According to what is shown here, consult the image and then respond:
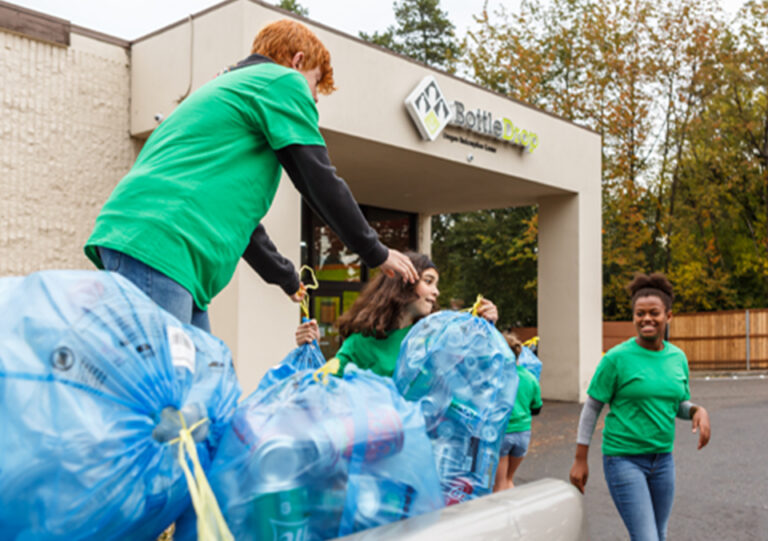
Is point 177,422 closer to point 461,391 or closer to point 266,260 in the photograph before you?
point 461,391

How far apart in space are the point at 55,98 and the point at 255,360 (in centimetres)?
365

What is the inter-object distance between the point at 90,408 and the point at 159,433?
14cm

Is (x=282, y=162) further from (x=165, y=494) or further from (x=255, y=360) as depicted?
(x=255, y=360)

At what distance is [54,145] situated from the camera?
814 centimetres

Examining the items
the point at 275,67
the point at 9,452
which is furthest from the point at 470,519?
the point at 275,67

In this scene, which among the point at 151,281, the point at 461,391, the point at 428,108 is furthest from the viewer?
the point at 428,108

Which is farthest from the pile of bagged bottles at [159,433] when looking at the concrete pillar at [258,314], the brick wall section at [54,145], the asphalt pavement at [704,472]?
the brick wall section at [54,145]

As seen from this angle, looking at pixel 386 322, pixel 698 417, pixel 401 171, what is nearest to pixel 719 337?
pixel 401 171

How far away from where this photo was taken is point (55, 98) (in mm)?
8156

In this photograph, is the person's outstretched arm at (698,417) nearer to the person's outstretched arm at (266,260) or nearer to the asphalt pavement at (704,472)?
the asphalt pavement at (704,472)

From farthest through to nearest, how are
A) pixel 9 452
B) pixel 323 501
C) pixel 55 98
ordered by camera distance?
pixel 55 98 < pixel 323 501 < pixel 9 452

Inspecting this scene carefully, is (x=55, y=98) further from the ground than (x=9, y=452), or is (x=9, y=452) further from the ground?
(x=55, y=98)

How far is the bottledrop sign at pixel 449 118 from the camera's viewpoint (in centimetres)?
991

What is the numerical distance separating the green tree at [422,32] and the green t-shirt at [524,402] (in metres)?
29.1
